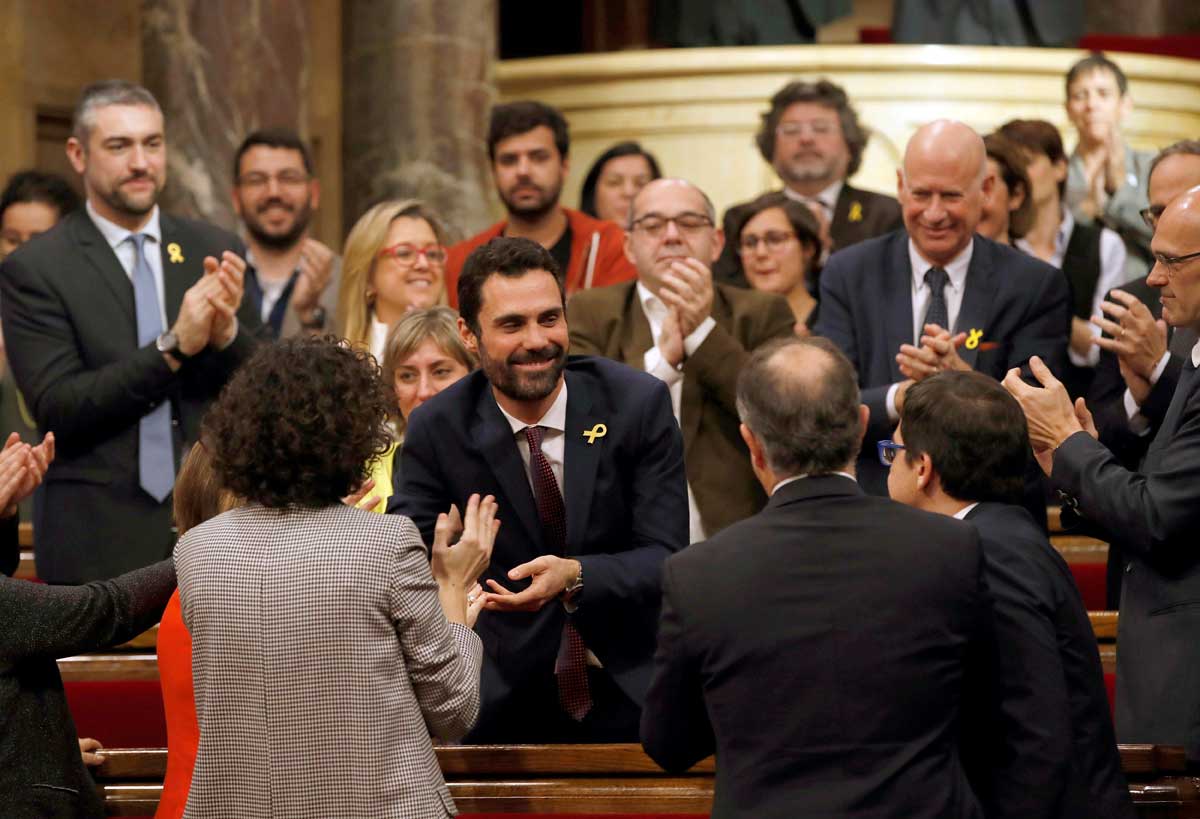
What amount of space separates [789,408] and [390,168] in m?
5.47

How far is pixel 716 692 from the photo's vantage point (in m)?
2.82

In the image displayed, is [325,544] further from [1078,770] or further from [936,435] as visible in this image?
[1078,770]

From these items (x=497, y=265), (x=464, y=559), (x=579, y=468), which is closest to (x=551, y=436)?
(x=579, y=468)

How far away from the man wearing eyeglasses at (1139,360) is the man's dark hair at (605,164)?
245 cm

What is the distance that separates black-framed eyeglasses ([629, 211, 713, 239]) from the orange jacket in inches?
24.9

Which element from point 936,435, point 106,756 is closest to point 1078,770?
point 936,435

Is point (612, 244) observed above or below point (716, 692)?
above

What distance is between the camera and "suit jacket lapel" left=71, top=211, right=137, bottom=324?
506 cm

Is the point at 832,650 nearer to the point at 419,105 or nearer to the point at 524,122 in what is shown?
the point at 524,122

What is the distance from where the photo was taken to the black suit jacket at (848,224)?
6.29 metres

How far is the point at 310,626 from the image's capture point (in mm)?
2848

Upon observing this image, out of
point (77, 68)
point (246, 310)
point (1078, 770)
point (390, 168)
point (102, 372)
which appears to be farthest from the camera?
point (77, 68)

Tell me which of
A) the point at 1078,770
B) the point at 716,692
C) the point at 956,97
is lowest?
the point at 1078,770

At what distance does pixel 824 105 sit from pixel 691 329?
2.09 m
